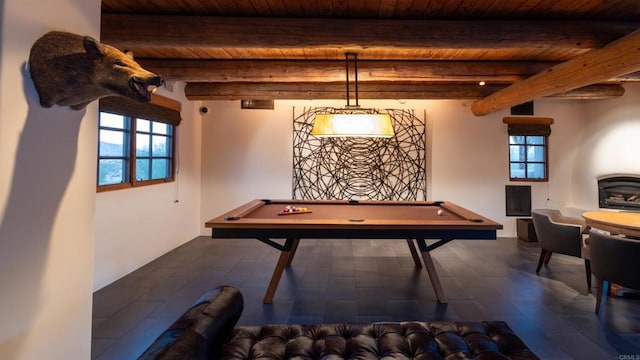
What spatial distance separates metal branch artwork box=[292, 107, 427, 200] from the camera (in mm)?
5422

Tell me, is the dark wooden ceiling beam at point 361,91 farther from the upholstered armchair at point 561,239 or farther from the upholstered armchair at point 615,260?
the upholstered armchair at point 615,260

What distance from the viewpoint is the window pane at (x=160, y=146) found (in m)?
4.23

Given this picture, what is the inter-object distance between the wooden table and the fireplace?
229 centimetres

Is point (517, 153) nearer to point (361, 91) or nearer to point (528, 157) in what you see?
point (528, 157)

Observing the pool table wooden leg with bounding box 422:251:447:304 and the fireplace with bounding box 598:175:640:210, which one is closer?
the pool table wooden leg with bounding box 422:251:447:304

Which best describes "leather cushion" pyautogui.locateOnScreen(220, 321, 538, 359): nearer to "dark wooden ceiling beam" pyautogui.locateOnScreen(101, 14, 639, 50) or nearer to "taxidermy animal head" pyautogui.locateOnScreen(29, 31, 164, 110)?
"taxidermy animal head" pyautogui.locateOnScreen(29, 31, 164, 110)

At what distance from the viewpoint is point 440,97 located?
4.81 metres

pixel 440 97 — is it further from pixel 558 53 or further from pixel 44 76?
pixel 44 76

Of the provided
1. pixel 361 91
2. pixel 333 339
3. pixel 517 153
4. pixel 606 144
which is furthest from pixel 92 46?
pixel 606 144

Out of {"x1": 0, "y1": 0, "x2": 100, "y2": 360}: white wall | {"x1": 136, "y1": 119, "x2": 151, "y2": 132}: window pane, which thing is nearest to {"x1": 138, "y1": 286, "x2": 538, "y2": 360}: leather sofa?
{"x1": 0, "y1": 0, "x2": 100, "y2": 360}: white wall

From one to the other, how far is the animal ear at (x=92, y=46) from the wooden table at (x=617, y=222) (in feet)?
13.2

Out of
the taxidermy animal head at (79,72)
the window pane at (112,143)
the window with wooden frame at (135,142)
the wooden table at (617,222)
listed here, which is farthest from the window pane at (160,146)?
the wooden table at (617,222)

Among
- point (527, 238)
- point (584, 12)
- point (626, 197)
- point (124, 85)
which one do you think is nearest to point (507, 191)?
point (527, 238)

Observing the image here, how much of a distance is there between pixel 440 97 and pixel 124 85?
4.68 meters
